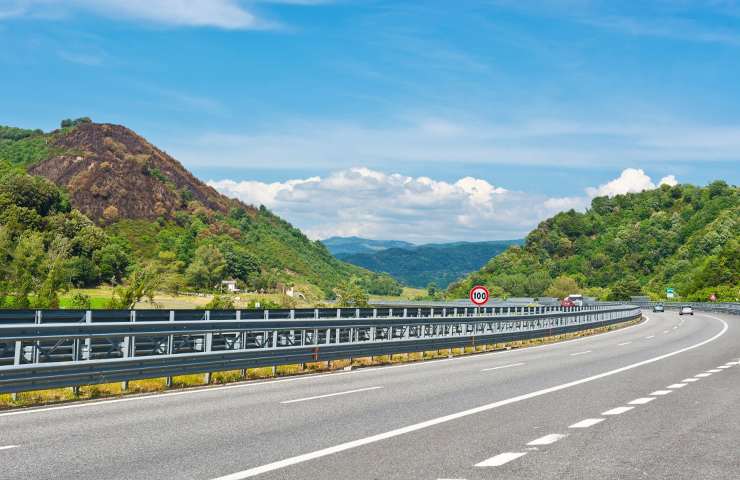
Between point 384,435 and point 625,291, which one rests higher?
point 625,291

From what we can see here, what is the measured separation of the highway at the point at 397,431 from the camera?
8164mm

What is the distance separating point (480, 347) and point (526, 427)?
22.4 m

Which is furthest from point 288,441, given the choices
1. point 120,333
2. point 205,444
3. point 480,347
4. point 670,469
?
point 480,347

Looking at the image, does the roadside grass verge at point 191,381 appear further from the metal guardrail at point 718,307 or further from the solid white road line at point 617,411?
the metal guardrail at point 718,307

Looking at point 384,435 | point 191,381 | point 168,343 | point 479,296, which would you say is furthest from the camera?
point 479,296

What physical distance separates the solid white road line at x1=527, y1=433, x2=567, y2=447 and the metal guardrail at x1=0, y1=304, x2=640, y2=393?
782cm

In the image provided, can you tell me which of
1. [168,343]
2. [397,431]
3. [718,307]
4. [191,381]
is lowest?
[191,381]

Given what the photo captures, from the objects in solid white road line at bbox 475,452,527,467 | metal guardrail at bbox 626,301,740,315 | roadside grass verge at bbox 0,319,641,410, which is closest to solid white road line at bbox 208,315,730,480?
solid white road line at bbox 475,452,527,467

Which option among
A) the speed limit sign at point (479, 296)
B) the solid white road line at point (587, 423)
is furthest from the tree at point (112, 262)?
the solid white road line at point (587, 423)

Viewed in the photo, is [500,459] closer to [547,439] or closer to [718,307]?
[547,439]

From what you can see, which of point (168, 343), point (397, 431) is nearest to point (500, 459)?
point (397, 431)

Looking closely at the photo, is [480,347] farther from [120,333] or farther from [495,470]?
[495,470]

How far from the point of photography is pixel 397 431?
34.8 ft

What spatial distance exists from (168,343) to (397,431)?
24.9ft
